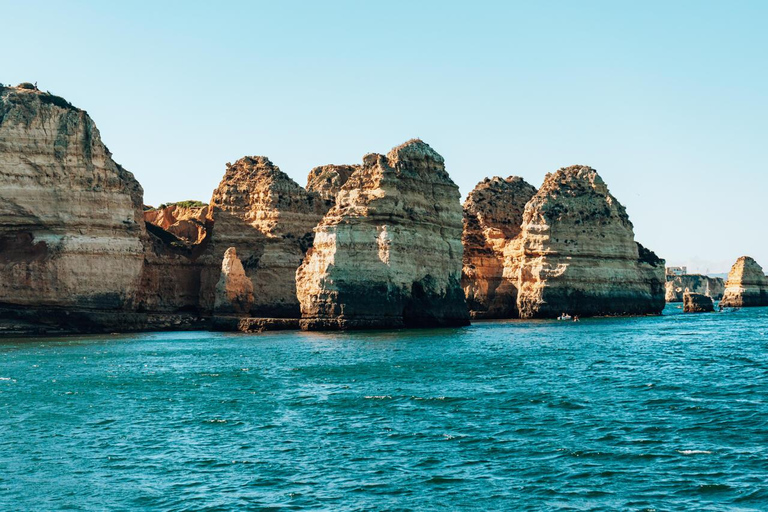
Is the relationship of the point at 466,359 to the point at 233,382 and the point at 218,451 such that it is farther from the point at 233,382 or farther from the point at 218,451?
the point at 218,451

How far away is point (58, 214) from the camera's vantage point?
211ft

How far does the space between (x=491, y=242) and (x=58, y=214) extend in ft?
171

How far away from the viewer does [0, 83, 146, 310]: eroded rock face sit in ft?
206

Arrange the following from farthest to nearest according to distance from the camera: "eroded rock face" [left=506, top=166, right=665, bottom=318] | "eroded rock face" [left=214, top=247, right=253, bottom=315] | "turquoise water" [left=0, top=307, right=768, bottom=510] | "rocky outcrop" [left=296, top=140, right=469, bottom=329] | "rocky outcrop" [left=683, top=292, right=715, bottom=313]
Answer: "rocky outcrop" [left=683, top=292, right=715, bottom=313], "eroded rock face" [left=506, top=166, right=665, bottom=318], "eroded rock face" [left=214, top=247, right=253, bottom=315], "rocky outcrop" [left=296, top=140, right=469, bottom=329], "turquoise water" [left=0, top=307, right=768, bottom=510]

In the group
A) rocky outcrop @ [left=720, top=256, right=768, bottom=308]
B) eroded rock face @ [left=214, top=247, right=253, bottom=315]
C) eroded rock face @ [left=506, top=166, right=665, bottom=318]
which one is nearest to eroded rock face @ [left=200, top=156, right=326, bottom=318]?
eroded rock face @ [left=214, top=247, right=253, bottom=315]

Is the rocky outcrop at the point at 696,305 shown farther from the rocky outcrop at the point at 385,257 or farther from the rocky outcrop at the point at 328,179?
the rocky outcrop at the point at 385,257

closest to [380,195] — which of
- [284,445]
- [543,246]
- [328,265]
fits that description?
[328,265]

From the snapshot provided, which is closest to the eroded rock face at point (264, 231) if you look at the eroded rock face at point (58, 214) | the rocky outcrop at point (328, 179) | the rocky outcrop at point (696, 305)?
the rocky outcrop at point (328, 179)

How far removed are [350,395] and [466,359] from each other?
41.7 ft

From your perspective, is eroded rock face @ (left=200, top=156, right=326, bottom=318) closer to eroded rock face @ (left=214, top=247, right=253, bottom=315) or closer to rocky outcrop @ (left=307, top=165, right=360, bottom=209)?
eroded rock face @ (left=214, top=247, right=253, bottom=315)

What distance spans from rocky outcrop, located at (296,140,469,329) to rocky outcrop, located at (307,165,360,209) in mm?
30586

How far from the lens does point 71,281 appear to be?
6341 cm

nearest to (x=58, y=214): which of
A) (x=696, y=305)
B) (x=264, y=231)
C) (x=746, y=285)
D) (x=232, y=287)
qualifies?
(x=232, y=287)

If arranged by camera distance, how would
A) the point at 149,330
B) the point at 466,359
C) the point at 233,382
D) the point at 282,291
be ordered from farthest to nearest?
the point at 282,291
the point at 149,330
the point at 466,359
the point at 233,382
